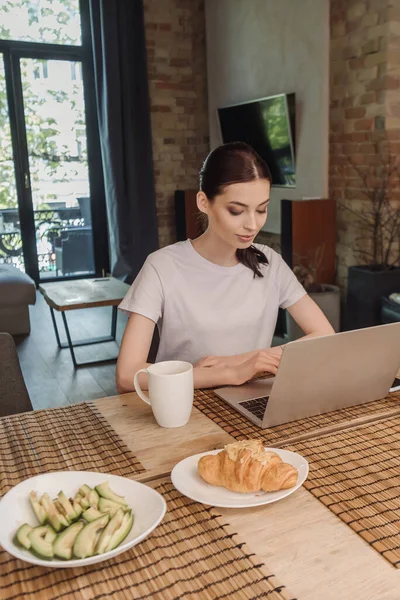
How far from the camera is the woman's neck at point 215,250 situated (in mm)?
1604

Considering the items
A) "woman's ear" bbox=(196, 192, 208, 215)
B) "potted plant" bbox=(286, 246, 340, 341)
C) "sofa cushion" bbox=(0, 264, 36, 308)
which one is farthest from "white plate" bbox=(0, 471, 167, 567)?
"sofa cushion" bbox=(0, 264, 36, 308)

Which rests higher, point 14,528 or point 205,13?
point 205,13

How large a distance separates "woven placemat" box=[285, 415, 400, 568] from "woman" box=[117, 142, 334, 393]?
373 mm

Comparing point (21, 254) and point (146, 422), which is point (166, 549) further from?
point (21, 254)

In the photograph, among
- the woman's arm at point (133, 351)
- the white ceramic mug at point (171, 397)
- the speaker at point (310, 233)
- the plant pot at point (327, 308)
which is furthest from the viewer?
the speaker at point (310, 233)

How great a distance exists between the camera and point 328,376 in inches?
43.7

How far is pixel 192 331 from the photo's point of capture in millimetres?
1606

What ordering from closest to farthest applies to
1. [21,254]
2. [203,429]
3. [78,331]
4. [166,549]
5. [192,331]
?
[166,549], [203,429], [192,331], [78,331], [21,254]

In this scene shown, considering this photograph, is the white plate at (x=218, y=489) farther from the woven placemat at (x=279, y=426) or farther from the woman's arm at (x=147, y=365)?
the woman's arm at (x=147, y=365)

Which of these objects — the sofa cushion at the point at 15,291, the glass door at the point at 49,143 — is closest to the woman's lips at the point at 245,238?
the sofa cushion at the point at 15,291

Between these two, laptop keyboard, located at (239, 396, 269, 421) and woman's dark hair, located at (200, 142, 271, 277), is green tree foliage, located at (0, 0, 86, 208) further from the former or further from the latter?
laptop keyboard, located at (239, 396, 269, 421)

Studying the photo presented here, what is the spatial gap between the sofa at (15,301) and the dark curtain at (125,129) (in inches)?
58.2

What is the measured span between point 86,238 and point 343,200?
9.93ft

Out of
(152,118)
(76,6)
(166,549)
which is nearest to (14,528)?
(166,549)
